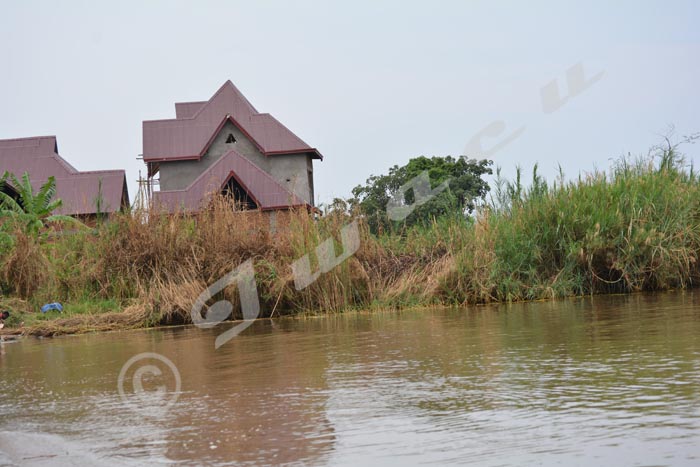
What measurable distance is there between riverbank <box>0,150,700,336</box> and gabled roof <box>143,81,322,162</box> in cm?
3106

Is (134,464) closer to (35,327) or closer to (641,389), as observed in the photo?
(641,389)

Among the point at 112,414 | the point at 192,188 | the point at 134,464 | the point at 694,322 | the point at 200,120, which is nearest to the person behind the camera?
the point at 134,464

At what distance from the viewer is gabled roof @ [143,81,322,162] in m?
44.2

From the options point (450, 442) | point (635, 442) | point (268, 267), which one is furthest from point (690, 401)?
point (268, 267)

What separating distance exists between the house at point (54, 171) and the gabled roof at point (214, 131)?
11.1 feet

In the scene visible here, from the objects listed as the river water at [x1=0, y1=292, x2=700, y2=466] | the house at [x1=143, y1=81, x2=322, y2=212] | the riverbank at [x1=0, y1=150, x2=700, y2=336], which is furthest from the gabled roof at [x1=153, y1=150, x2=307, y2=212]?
the river water at [x1=0, y1=292, x2=700, y2=466]

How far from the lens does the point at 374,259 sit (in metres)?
13.0

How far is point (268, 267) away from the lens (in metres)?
12.4

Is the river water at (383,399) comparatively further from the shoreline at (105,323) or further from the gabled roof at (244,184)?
the gabled roof at (244,184)

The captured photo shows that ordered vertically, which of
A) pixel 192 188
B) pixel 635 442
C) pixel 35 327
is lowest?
pixel 635 442

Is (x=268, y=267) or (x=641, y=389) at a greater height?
(x=268, y=267)

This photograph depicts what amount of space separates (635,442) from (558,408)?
0.72 m
